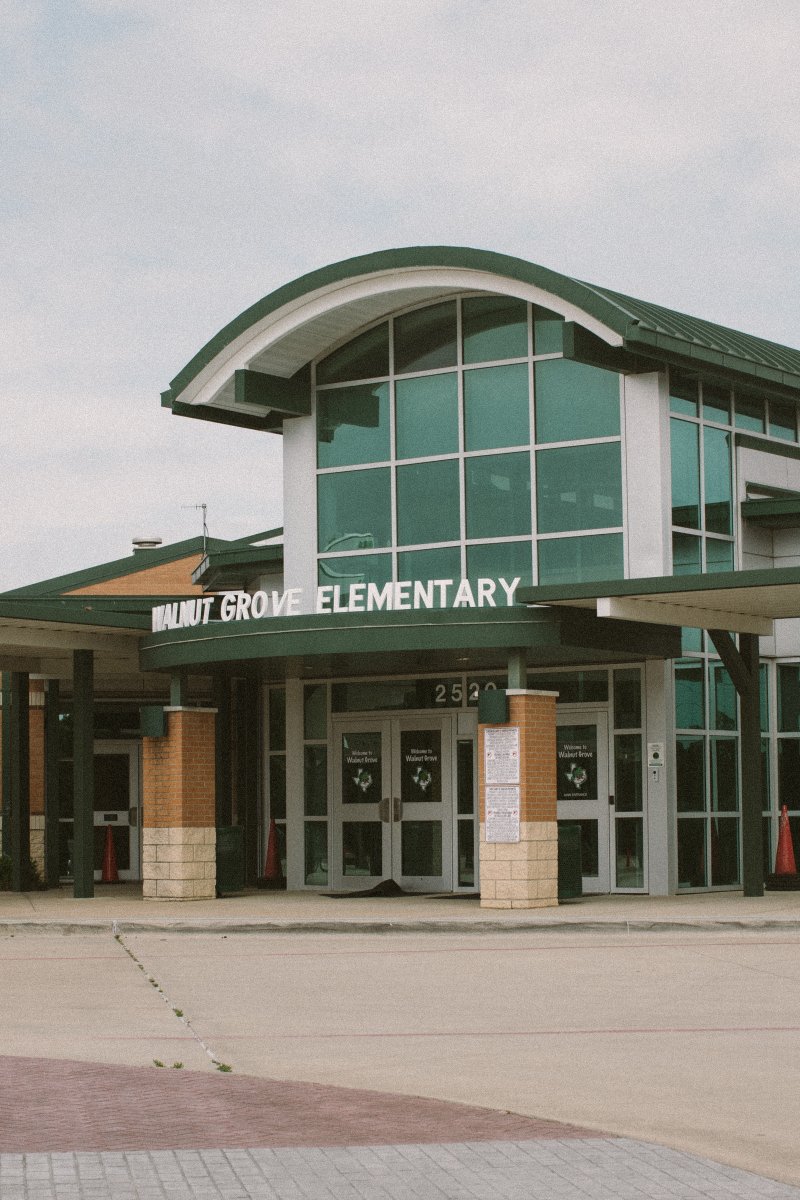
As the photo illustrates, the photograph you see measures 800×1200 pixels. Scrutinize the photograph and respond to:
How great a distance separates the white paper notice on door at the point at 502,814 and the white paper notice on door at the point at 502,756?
0.40 ft

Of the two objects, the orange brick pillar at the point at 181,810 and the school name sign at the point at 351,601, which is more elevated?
the school name sign at the point at 351,601

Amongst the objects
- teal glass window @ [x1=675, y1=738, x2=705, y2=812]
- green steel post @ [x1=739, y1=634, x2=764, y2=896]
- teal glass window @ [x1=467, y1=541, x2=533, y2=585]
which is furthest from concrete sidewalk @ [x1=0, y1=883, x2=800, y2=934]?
teal glass window @ [x1=467, y1=541, x2=533, y2=585]

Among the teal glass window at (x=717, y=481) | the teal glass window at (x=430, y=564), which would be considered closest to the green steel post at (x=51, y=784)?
the teal glass window at (x=430, y=564)

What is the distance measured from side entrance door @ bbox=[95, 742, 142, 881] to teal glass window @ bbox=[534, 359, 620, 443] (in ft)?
34.6

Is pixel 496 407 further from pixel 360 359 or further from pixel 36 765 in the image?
pixel 36 765

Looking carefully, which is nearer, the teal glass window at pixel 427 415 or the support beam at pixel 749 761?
the support beam at pixel 749 761

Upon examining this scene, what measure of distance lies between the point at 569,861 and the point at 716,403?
6.25 m

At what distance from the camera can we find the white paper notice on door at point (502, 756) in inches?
791

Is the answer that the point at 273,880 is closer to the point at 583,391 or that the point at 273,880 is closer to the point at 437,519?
the point at 437,519

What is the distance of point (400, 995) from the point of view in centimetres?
1329

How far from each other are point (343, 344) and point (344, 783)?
6001 millimetres

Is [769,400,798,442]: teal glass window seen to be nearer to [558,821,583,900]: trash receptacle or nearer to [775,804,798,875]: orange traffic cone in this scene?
[775,804,798,875]: orange traffic cone

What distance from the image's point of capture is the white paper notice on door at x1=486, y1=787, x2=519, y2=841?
20.0 meters

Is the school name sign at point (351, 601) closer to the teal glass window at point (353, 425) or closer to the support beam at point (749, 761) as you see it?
the teal glass window at point (353, 425)
